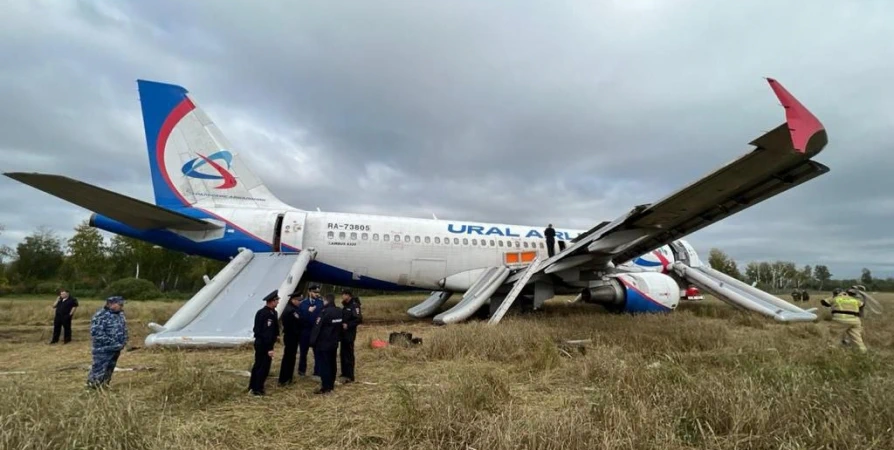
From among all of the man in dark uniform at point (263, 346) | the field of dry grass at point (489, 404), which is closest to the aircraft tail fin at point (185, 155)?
the field of dry grass at point (489, 404)

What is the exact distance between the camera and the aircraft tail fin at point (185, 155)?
12.6 meters

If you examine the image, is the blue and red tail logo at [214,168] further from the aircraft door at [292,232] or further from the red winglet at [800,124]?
the red winglet at [800,124]

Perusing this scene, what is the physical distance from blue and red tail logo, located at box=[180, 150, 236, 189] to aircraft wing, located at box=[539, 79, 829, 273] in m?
9.17

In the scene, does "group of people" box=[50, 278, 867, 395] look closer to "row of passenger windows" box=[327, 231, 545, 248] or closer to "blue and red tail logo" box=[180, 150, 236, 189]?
"row of passenger windows" box=[327, 231, 545, 248]

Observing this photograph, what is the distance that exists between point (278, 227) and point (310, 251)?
1192 millimetres

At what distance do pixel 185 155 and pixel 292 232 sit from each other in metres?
3.73

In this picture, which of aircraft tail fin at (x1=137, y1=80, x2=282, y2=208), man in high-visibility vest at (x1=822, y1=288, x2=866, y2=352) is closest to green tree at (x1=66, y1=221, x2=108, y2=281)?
aircraft tail fin at (x1=137, y1=80, x2=282, y2=208)

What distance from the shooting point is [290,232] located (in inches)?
502

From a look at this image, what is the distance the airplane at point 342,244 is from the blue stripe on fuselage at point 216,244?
0.03 metres

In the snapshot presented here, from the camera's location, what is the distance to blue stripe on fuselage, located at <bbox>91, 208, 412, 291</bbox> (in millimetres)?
11672

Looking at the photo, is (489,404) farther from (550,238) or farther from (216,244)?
(550,238)

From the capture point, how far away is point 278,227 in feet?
41.8

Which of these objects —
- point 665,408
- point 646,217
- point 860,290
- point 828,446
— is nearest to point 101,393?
point 665,408

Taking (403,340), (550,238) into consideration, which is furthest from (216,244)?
(550,238)
